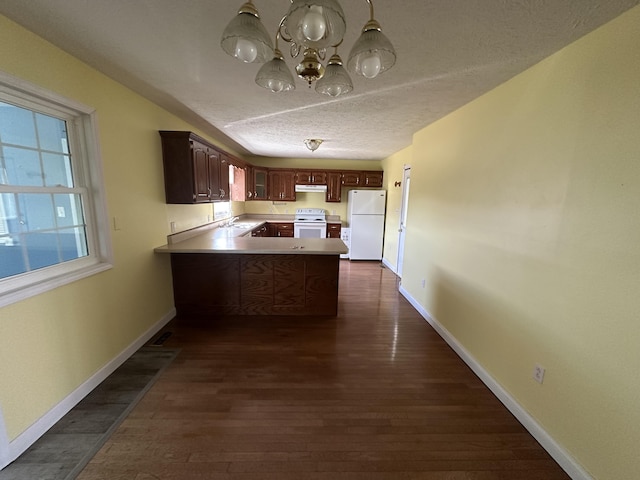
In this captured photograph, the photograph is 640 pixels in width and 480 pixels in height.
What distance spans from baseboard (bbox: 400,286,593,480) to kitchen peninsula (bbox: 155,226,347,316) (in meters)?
1.37

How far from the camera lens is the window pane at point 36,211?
1521 mm

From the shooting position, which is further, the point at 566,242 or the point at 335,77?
the point at 566,242

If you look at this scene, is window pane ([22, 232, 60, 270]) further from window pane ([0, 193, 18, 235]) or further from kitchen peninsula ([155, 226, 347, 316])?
kitchen peninsula ([155, 226, 347, 316])

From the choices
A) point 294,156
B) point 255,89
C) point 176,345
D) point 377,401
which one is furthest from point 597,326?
point 294,156

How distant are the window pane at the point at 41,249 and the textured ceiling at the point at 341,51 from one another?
3.85 feet

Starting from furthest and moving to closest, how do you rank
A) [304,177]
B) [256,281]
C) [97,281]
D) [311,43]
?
[304,177]
[256,281]
[97,281]
[311,43]

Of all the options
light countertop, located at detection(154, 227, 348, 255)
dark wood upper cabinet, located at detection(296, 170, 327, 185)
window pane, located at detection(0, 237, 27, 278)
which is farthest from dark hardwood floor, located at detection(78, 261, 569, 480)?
dark wood upper cabinet, located at detection(296, 170, 327, 185)

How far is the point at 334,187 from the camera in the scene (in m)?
5.90

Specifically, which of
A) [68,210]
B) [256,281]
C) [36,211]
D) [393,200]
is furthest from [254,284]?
[393,200]

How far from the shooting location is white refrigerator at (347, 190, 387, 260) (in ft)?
18.1

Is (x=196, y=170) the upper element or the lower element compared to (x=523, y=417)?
upper

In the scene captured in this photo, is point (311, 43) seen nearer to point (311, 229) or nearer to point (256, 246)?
point (256, 246)

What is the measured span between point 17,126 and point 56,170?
1.03 feet

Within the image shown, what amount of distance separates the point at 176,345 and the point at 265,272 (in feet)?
3.73
